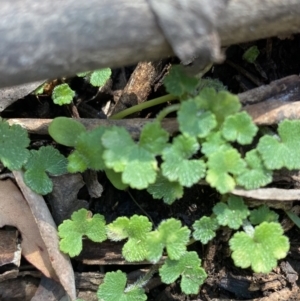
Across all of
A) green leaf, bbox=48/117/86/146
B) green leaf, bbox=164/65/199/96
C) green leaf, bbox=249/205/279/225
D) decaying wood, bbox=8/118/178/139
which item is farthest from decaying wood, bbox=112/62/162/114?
green leaf, bbox=249/205/279/225

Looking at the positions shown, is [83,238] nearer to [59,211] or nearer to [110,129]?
[59,211]

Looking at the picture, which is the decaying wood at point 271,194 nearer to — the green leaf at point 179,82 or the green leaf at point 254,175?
the green leaf at point 254,175

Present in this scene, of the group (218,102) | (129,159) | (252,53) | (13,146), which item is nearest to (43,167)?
(13,146)

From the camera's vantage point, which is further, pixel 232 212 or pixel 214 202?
pixel 214 202

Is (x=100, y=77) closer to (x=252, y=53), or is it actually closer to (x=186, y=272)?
(x=252, y=53)

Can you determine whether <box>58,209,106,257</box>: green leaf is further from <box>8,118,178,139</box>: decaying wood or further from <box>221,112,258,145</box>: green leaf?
<box>221,112,258,145</box>: green leaf

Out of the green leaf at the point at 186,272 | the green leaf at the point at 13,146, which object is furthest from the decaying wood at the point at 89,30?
the green leaf at the point at 186,272

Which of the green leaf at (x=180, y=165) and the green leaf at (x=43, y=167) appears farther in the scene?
the green leaf at (x=43, y=167)
